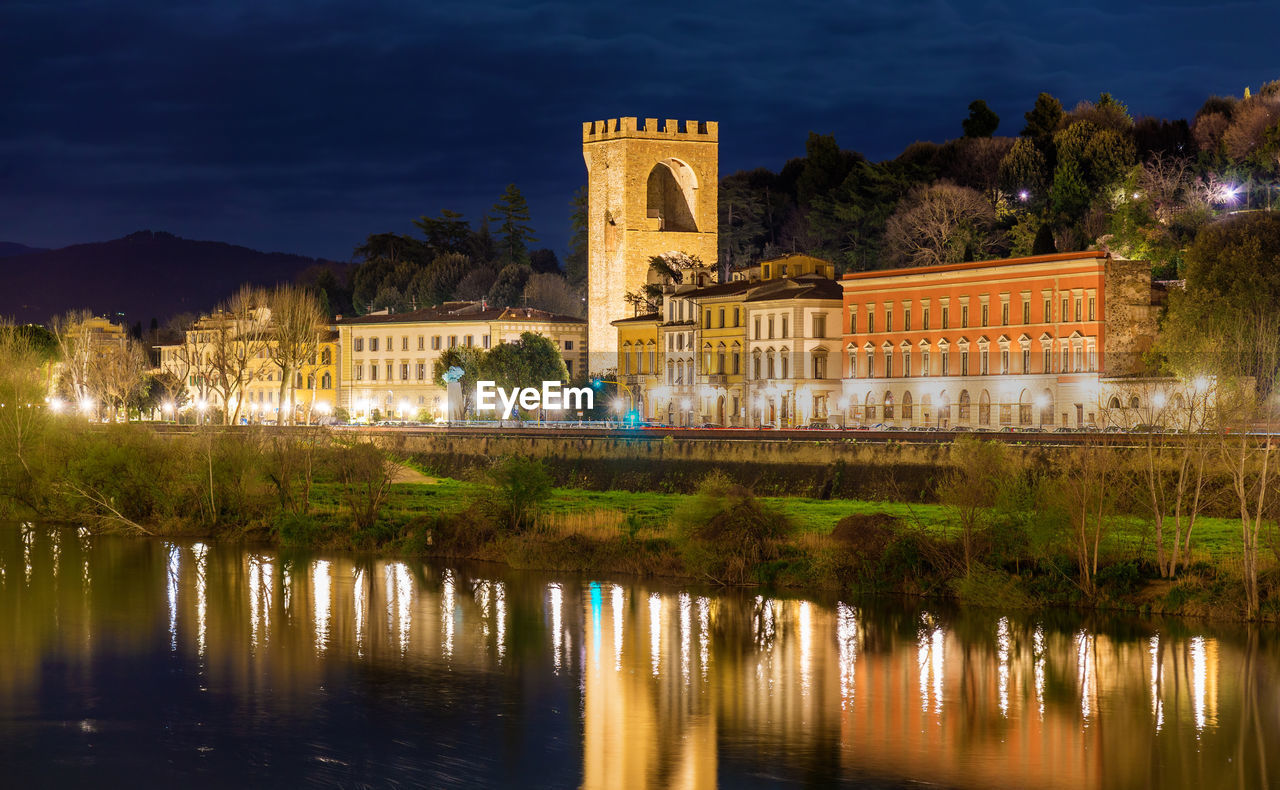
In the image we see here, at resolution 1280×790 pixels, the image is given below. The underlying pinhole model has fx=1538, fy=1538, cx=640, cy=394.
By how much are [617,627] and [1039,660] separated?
758 centimetres

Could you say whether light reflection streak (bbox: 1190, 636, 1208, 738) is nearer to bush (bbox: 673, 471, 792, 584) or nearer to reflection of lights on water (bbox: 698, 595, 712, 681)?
reflection of lights on water (bbox: 698, 595, 712, 681)

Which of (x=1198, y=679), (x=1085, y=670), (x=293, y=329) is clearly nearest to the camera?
(x=1198, y=679)

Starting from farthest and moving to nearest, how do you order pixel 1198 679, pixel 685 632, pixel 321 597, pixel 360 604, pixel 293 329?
pixel 293 329 < pixel 321 597 < pixel 360 604 < pixel 685 632 < pixel 1198 679

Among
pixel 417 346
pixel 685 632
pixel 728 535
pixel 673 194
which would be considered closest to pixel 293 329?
pixel 417 346

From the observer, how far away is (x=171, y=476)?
42.5m

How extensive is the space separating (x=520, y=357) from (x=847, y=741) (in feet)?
185

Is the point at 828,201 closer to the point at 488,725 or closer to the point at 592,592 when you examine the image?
the point at 592,592

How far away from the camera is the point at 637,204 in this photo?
82938mm

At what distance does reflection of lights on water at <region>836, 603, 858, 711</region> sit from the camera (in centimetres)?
2297

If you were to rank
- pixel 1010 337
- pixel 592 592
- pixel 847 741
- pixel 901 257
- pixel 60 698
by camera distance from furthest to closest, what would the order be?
pixel 901 257 → pixel 1010 337 → pixel 592 592 → pixel 60 698 → pixel 847 741

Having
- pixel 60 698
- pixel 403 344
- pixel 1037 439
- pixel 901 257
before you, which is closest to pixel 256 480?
pixel 60 698

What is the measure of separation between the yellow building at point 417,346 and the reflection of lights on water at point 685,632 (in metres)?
53.2

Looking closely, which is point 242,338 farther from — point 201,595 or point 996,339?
point 201,595

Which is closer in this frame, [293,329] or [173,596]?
[173,596]
